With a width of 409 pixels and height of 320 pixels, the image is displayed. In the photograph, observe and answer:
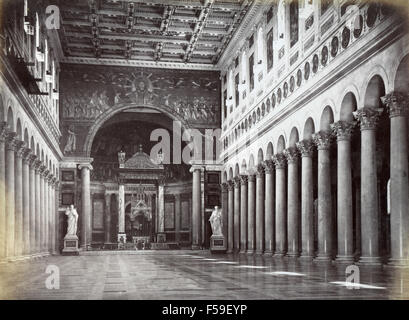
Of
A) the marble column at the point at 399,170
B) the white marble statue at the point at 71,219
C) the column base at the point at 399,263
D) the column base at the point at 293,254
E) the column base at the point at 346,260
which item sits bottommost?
the column base at the point at 293,254

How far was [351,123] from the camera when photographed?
2009 centimetres

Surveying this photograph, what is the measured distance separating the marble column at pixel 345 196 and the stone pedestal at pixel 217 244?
1370cm

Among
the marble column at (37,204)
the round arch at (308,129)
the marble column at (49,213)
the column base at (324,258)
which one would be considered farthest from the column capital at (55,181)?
the column base at (324,258)

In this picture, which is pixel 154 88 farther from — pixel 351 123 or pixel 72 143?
pixel 351 123

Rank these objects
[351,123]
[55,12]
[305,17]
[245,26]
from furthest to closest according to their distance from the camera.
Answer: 1. [245,26]
2. [55,12]
3. [305,17]
4. [351,123]

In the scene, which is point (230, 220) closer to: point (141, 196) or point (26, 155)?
point (141, 196)

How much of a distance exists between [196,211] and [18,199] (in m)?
18.0

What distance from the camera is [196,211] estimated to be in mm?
40688

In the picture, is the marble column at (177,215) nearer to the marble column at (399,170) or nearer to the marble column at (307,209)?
the marble column at (307,209)

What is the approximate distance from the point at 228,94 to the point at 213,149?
463cm

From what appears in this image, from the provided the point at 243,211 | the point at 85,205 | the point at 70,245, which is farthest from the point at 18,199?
the point at 85,205

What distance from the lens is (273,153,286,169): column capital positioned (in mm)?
27500

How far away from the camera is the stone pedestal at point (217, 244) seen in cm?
3311
